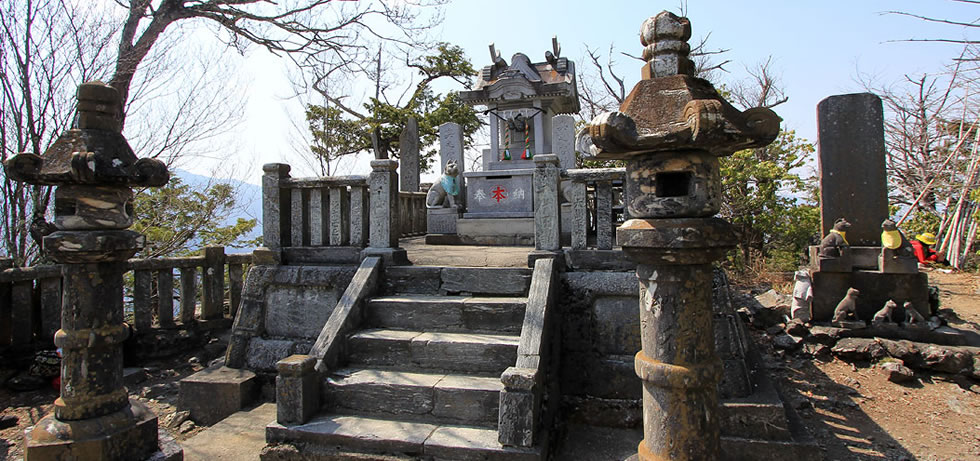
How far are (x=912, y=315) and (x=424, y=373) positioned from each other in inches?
253

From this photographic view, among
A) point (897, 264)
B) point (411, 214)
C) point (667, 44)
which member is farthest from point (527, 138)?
point (667, 44)

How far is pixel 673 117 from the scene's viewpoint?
7.49ft

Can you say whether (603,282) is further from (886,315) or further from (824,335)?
(886,315)

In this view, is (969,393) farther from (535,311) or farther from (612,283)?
(535,311)

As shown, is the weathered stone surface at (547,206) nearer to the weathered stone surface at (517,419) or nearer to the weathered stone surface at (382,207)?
the weathered stone surface at (382,207)

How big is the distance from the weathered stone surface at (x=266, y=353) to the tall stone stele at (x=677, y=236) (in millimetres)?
4175

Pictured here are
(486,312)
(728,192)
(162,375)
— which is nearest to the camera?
(486,312)

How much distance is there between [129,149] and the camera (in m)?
3.54

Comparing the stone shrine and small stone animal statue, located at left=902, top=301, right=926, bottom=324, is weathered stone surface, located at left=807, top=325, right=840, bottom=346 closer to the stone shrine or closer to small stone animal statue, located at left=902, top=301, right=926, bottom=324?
small stone animal statue, located at left=902, top=301, right=926, bottom=324

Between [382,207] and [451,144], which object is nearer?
[382,207]

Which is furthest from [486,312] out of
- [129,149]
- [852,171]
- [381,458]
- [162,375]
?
[852,171]

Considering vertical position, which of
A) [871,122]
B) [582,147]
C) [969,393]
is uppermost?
[871,122]

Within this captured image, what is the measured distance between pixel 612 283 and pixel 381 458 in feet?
8.33

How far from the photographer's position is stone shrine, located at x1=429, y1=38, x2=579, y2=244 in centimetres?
879
